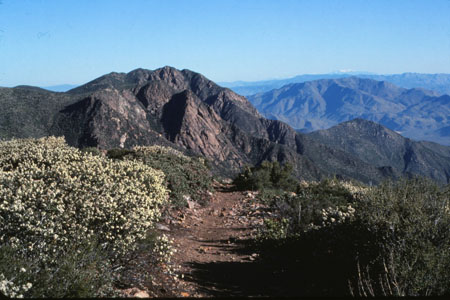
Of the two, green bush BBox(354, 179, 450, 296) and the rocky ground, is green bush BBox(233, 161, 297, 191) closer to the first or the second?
the rocky ground

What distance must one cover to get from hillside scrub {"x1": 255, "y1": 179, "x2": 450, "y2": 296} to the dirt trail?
0.90 metres

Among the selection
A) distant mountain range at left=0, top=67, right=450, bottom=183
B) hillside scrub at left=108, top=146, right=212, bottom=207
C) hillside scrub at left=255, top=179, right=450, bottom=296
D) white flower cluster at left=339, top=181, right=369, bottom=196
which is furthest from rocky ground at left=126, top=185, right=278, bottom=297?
distant mountain range at left=0, top=67, right=450, bottom=183

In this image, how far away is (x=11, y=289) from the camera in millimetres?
4281

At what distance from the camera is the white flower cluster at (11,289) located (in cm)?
421

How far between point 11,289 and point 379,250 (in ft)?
19.2

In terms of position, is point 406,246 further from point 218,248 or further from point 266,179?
point 266,179

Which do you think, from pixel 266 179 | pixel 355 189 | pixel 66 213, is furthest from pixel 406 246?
pixel 266 179

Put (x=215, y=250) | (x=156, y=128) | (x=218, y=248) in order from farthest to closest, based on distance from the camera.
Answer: (x=156, y=128) < (x=218, y=248) < (x=215, y=250)

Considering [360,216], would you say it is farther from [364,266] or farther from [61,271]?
[61,271]

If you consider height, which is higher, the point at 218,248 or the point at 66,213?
the point at 66,213

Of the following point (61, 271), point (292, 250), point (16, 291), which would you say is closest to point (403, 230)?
point (292, 250)

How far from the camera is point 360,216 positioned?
7.06 m

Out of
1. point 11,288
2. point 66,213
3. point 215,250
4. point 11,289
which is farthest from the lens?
point 215,250

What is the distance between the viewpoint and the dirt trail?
6.76m
